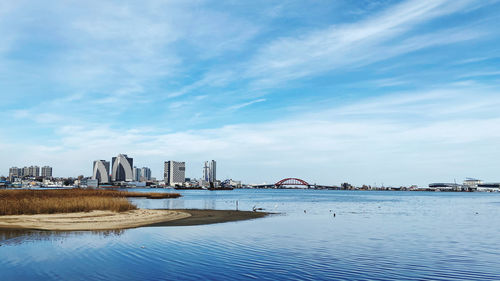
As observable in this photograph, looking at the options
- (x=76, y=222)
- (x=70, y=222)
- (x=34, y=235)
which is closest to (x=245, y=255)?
(x=34, y=235)

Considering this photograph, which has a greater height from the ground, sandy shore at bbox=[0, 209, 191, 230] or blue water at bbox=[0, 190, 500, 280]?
sandy shore at bbox=[0, 209, 191, 230]

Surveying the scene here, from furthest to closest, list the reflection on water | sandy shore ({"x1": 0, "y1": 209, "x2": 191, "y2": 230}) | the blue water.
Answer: sandy shore ({"x1": 0, "y1": 209, "x2": 191, "y2": 230}) < the reflection on water < the blue water

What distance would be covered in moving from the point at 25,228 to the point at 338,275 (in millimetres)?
27513

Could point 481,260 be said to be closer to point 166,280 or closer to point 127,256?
point 166,280

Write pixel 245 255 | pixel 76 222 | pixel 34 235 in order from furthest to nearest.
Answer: pixel 76 222 < pixel 34 235 < pixel 245 255

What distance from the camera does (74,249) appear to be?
953 inches

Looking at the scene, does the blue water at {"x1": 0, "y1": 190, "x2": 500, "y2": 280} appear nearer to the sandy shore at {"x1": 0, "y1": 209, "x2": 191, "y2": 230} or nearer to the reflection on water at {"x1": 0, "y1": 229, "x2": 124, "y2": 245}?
the reflection on water at {"x1": 0, "y1": 229, "x2": 124, "y2": 245}

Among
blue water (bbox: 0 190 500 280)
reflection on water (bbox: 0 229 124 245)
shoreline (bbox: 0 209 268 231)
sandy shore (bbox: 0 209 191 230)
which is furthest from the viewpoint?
sandy shore (bbox: 0 209 191 230)

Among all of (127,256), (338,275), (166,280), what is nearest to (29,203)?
(127,256)

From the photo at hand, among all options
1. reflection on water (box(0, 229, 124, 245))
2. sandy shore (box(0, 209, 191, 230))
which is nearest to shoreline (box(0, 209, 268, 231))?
sandy shore (box(0, 209, 191, 230))

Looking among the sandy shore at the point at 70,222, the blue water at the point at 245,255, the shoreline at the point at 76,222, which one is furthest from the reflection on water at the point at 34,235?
the sandy shore at the point at 70,222

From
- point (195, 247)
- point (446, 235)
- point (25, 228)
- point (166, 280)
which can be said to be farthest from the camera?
point (446, 235)

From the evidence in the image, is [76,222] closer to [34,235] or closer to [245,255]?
[34,235]

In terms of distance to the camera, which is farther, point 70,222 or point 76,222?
point 76,222
